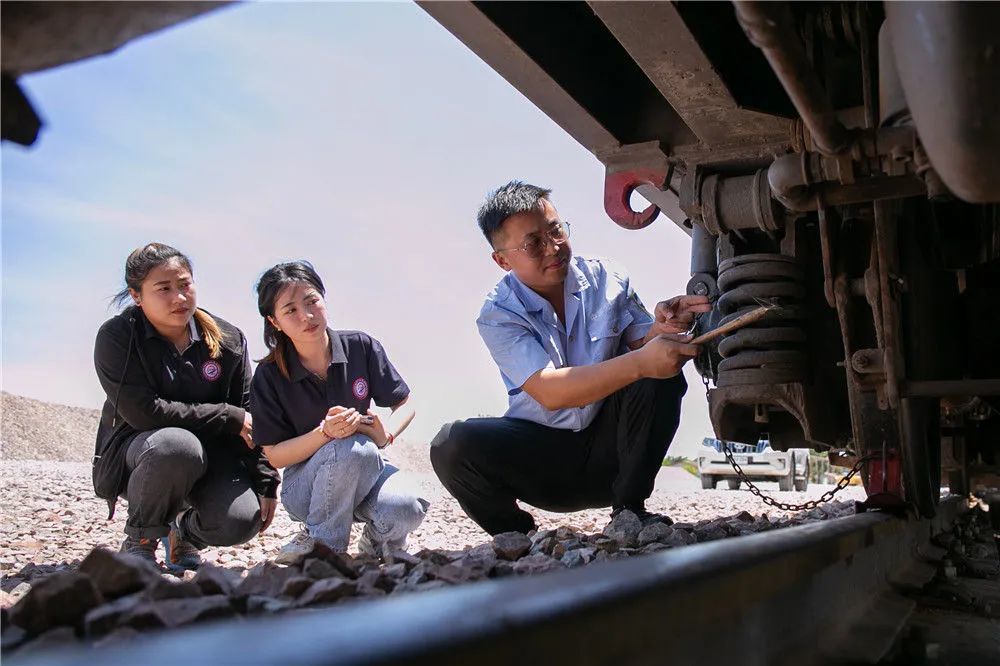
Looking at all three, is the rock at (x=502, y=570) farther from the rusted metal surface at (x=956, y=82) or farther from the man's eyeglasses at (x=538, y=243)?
the man's eyeglasses at (x=538, y=243)

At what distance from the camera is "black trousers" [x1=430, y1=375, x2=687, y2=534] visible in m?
3.26

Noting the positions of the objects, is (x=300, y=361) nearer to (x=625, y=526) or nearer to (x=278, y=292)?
(x=278, y=292)

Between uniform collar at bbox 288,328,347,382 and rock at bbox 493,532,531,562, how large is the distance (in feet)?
4.33

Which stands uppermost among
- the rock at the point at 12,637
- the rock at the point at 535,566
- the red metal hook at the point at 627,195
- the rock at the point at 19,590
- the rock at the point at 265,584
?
the red metal hook at the point at 627,195

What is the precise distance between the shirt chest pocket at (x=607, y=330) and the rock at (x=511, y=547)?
43.6 inches

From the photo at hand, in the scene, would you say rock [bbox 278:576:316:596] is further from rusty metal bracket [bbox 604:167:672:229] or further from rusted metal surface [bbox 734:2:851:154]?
rusty metal bracket [bbox 604:167:672:229]

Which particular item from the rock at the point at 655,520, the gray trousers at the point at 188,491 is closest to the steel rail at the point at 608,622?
the rock at the point at 655,520

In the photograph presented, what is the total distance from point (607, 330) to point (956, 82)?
2146 mm

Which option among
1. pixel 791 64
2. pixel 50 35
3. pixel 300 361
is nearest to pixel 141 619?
pixel 50 35

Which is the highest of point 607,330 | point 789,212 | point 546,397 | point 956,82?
point 789,212

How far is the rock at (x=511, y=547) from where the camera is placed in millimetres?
2067

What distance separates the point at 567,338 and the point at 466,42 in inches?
54.8

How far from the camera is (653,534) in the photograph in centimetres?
253

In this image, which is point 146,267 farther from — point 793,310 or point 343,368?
point 793,310
